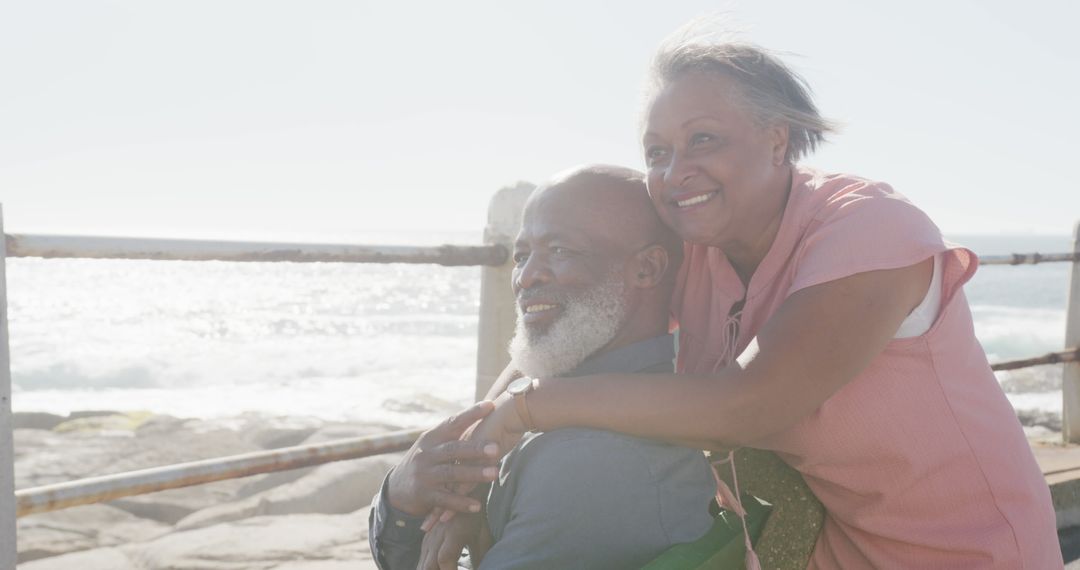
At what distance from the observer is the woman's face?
1962 mm

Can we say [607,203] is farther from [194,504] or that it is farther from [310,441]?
[310,441]

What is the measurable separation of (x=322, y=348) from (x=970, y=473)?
27337mm

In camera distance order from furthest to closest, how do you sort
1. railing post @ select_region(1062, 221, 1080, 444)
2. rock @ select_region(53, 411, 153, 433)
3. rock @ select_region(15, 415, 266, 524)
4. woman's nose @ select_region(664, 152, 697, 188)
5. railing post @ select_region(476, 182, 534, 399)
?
rock @ select_region(53, 411, 153, 433), rock @ select_region(15, 415, 266, 524), railing post @ select_region(1062, 221, 1080, 444), railing post @ select_region(476, 182, 534, 399), woman's nose @ select_region(664, 152, 697, 188)

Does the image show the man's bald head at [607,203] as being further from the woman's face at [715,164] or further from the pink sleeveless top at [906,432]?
the pink sleeveless top at [906,432]

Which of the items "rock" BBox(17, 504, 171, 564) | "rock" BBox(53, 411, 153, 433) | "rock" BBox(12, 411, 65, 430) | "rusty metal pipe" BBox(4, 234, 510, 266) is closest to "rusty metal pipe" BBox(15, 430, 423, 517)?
"rusty metal pipe" BBox(4, 234, 510, 266)

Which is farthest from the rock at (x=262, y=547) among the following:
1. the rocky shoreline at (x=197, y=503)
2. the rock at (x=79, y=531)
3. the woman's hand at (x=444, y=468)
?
the woman's hand at (x=444, y=468)

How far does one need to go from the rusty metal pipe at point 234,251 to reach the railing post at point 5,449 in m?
0.08

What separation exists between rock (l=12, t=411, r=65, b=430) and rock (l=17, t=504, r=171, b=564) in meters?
5.73

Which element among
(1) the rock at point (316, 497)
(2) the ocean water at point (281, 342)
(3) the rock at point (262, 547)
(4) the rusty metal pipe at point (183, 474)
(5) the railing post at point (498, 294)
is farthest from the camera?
(2) the ocean water at point (281, 342)

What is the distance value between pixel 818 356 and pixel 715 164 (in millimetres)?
502

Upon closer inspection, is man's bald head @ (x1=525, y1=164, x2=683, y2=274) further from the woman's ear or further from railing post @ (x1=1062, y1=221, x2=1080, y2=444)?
railing post @ (x1=1062, y1=221, x2=1080, y2=444)

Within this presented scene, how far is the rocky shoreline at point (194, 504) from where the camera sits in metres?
5.29

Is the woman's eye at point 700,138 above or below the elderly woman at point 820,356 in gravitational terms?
above

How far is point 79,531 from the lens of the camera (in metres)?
7.70
